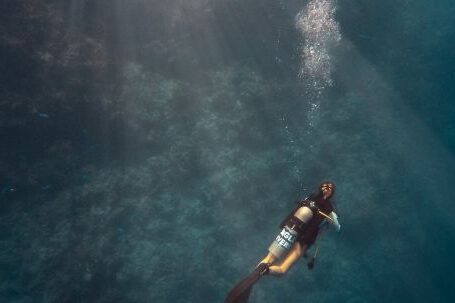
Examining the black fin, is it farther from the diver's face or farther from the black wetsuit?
the diver's face

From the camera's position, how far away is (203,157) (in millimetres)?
10547

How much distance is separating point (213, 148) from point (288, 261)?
5427 millimetres

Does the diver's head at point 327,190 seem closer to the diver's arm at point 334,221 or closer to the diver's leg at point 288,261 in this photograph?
the diver's arm at point 334,221

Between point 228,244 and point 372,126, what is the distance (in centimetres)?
688

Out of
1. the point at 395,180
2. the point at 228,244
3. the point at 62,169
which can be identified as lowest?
the point at 62,169

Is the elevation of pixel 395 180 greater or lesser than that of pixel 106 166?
greater

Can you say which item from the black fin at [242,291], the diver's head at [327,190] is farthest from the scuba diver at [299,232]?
the black fin at [242,291]

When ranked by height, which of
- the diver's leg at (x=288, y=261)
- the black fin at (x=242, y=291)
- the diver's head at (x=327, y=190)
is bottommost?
the black fin at (x=242, y=291)

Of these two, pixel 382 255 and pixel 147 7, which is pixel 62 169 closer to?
pixel 147 7

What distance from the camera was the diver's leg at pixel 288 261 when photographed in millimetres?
5664

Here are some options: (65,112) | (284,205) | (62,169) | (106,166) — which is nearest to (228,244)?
(284,205)

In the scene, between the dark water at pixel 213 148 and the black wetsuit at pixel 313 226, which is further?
the dark water at pixel 213 148

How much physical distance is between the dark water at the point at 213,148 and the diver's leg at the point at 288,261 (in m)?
4.53

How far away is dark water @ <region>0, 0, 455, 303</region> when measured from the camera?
29.7ft
